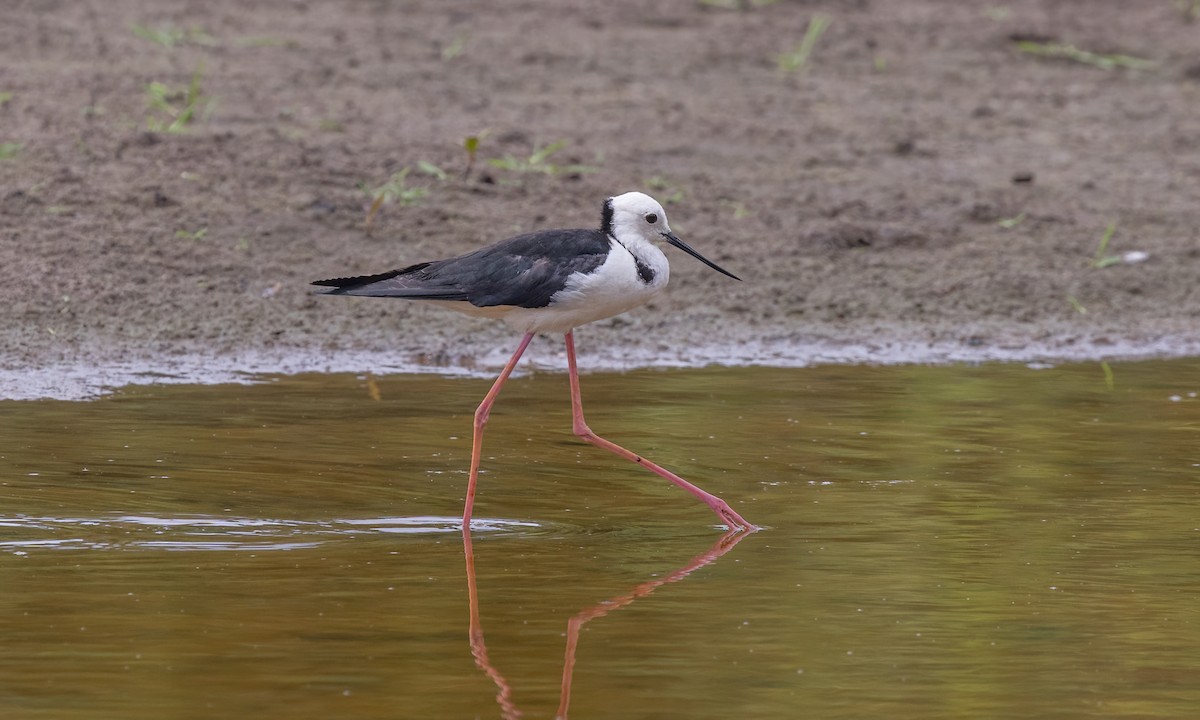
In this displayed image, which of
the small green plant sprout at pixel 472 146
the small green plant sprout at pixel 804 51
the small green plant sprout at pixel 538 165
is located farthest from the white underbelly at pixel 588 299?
the small green plant sprout at pixel 804 51

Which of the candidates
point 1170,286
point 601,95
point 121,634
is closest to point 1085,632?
point 121,634

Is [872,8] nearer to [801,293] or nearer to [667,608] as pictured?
[801,293]

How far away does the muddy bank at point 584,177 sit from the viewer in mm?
9078

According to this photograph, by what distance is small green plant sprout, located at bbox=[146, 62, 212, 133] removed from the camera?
10555 mm

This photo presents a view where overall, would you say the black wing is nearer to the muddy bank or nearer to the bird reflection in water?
the bird reflection in water

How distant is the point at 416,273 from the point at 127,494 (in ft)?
3.90

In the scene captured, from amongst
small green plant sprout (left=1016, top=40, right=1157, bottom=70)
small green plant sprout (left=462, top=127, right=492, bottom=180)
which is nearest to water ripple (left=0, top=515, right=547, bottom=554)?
small green plant sprout (left=462, top=127, right=492, bottom=180)

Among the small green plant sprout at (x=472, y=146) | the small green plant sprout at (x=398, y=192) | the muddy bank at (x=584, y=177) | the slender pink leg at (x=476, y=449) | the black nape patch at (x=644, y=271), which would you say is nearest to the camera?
the slender pink leg at (x=476, y=449)

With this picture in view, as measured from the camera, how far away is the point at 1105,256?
408 inches

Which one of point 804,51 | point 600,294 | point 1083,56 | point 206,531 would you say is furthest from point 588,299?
point 1083,56

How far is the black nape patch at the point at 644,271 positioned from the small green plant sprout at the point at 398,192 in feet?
11.7

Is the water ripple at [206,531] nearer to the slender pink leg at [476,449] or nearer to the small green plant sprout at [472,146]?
the slender pink leg at [476,449]

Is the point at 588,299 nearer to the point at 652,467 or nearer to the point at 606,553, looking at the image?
the point at 652,467

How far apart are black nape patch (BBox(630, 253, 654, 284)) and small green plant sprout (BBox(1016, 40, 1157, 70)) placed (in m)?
8.22
